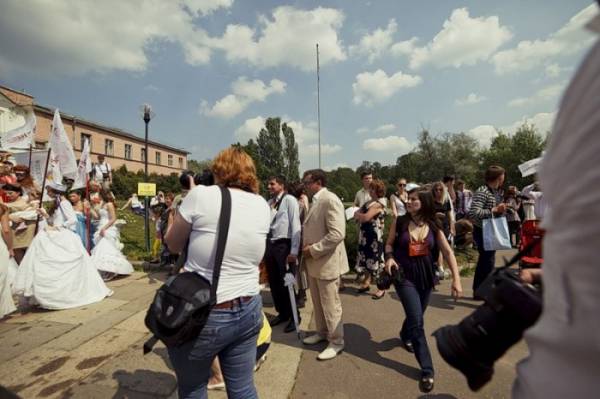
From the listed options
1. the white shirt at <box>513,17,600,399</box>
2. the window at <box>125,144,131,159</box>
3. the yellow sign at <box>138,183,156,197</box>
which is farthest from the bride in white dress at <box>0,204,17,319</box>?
the window at <box>125,144,131,159</box>

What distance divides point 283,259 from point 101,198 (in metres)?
5.38

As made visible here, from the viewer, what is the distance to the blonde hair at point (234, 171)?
6.63ft

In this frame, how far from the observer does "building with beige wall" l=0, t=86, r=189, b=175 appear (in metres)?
33.2

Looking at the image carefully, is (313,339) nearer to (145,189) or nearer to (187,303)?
(187,303)

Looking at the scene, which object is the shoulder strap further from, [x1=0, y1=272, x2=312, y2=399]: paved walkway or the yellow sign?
the yellow sign

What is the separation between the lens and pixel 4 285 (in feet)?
14.4

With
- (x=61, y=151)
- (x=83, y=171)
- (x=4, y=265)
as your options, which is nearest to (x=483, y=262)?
(x=4, y=265)

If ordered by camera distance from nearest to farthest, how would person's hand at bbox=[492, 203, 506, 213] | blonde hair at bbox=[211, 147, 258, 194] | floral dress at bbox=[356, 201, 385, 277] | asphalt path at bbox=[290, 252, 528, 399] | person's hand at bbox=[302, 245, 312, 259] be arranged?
1. blonde hair at bbox=[211, 147, 258, 194]
2. asphalt path at bbox=[290, 252, 528, 399]
3. person's hand at bbox=[302, 245, 312, 259]
4. person's hand at bbox=[492, 203, 506, 213]
5. floral dress at bbox=[356, 201, 385, 277]

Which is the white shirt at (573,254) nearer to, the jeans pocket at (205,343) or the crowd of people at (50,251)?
the jeans pocket at (205,343)

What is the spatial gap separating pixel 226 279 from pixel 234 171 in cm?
69

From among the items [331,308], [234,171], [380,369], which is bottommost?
[380,369]

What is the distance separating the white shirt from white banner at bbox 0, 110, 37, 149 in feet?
32.6

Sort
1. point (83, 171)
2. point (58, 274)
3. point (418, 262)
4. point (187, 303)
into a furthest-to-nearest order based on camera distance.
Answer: point (83, 171)
point (58, 274)
point (418, 262)
point (187, 303)

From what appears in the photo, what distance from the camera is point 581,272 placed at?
0.54 meters
